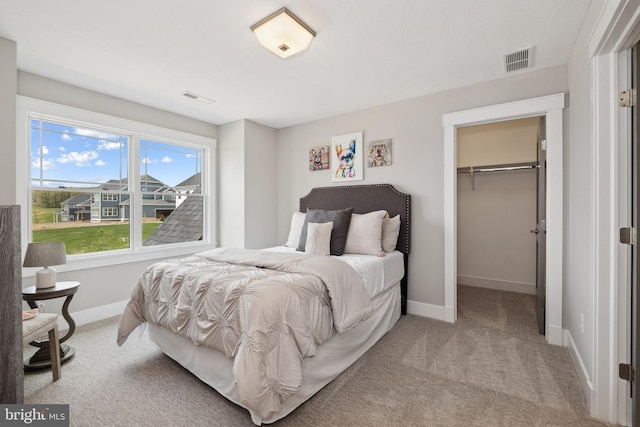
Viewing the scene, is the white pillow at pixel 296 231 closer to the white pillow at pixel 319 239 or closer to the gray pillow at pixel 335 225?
the gray pillow at pixel 335 225

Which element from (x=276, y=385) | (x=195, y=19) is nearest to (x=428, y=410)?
(x=276, y=385)

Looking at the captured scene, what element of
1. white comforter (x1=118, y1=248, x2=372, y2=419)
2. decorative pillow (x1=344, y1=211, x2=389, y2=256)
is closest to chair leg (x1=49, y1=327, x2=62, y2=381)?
white comforter (x1=118, y1=248, x2=372, y2=419)

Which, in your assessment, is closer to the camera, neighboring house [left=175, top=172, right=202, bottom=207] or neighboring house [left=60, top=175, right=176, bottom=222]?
neighboring house [left=60, top=175, right=176, bottom=222]

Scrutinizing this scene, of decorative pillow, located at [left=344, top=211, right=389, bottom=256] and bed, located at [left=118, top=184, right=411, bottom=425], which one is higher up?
decorative pillow, located at [left=344, top=211, right=389, bottom=256]

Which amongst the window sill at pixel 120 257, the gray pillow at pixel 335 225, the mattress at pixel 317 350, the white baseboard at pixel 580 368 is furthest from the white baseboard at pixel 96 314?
the white baseboard at pixel 580 368

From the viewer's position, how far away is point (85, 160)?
10.4 feet

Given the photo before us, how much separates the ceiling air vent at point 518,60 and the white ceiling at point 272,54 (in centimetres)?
6

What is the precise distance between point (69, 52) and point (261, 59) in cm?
157

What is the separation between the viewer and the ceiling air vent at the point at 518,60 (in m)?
2.38

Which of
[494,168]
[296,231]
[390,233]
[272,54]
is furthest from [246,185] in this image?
[494,168]

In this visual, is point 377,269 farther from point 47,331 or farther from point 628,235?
point 47,331

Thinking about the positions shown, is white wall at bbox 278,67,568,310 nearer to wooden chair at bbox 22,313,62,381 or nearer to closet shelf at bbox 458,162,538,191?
closet shelf at bbox 458,162,538,191

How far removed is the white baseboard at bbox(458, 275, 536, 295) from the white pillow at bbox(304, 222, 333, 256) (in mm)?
2700

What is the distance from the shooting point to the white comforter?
149 cm
